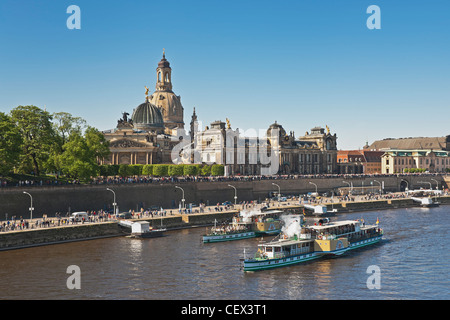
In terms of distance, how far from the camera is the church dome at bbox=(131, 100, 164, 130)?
144m

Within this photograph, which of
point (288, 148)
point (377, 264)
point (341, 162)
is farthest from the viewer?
point (341, 162)

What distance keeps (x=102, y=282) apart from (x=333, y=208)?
61.2m

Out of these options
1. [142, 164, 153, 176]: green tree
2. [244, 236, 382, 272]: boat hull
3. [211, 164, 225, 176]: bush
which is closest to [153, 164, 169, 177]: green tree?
[142, 164, 153, 176]: green tree

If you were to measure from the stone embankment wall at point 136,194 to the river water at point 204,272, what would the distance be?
13.9 metres

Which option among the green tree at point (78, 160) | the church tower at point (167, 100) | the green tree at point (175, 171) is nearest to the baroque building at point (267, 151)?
the church tower at point (167, 100)

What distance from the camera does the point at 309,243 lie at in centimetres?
5228

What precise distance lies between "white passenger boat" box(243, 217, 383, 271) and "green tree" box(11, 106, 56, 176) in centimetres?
4298

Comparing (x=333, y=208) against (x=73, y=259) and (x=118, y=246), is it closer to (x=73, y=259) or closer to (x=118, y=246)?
(x=118, y=246)

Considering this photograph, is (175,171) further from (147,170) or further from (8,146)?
(8,146)

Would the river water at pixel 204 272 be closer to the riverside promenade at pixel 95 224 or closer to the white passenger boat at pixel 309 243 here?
the white passenger boat at pixel 309 243

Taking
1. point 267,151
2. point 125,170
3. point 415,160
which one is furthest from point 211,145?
point 415,160

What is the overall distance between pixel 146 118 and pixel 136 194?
65361 millimetres
